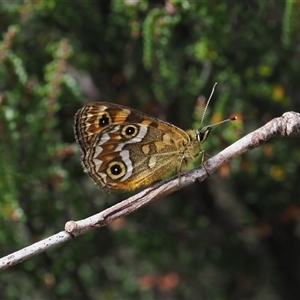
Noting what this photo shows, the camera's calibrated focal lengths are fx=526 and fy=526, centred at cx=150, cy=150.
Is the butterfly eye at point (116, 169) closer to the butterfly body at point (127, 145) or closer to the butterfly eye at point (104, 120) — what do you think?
the butterfly body at point (127, 145)

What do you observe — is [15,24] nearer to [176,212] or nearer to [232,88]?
[232,88]

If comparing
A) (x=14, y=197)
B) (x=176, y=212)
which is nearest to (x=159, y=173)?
(x=14, y=197)

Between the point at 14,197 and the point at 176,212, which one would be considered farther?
the point at 176,212

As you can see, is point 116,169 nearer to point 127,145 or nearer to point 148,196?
point 127,145

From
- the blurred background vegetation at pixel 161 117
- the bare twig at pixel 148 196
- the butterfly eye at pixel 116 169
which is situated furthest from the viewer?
the blurred background vegetation at pixel 161 117

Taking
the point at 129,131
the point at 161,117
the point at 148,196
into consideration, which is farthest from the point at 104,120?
the point at 161,117

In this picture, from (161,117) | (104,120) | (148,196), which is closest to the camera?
(148,196)

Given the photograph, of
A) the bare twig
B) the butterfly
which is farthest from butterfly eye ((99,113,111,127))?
the bare twig

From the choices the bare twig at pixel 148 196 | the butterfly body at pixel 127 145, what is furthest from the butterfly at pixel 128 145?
the bare twig at pixel 148 196
